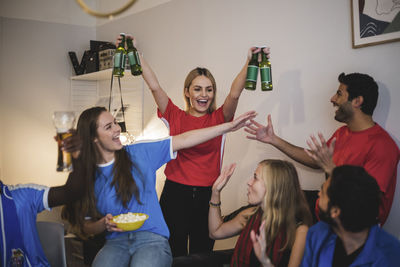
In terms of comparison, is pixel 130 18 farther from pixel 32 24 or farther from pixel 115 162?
pixel 115 162

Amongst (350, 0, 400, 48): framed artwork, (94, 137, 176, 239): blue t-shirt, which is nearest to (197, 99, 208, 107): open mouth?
(94, 137, 176, 239): blue t-shirt

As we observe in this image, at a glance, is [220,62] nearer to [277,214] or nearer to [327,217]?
[277,214]

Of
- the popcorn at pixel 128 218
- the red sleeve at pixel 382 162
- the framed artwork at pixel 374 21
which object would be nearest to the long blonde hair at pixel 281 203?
the red sleeve at pixel 382 162

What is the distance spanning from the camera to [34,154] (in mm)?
4078

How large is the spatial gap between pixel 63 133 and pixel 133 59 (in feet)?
3.64

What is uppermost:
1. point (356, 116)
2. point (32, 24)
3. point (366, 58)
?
point (32, 24)

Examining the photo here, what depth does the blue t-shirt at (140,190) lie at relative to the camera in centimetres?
175

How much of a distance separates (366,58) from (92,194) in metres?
1.74

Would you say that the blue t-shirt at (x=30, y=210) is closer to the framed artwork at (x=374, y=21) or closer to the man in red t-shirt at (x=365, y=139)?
the man in red t-shirt at (x=365, y=139)

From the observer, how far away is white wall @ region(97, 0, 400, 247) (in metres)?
2.23

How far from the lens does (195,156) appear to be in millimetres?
2320

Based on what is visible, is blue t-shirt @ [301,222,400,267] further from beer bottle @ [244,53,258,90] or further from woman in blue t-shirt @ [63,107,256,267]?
beer bottle @ [244,53,258,90]

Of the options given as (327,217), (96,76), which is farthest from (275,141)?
(96,76)

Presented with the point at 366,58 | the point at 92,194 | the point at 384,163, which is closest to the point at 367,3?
the point at 366,58
